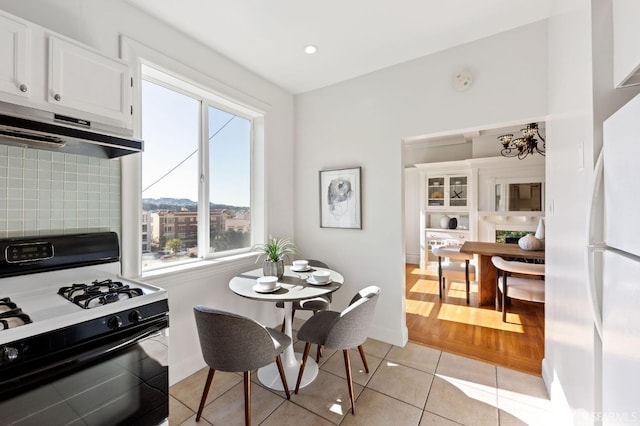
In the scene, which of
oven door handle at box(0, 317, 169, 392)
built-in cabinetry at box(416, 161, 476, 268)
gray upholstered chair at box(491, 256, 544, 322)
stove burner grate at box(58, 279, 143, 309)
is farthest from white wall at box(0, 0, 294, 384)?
built-in cabinetry at box(416, 161, 476, 268)

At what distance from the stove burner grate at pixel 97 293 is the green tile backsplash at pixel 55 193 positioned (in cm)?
36

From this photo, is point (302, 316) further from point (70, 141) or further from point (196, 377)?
point (70, 141)

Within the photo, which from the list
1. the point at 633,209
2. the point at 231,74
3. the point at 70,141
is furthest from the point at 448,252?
the point at 70,141

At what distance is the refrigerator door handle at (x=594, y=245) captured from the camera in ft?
3.34

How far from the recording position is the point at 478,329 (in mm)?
2896

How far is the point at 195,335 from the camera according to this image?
220 centimetres

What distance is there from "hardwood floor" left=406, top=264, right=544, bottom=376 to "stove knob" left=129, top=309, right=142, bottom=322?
94.3 inches

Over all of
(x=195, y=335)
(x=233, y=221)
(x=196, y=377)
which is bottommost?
(x=196, y=377)

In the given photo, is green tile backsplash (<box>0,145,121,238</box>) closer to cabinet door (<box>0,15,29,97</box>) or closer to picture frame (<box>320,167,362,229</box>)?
cabinet door (<box>0,15,29,97</box>)

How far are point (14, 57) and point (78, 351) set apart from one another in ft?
4.20

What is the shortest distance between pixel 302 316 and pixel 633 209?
2.97 meters

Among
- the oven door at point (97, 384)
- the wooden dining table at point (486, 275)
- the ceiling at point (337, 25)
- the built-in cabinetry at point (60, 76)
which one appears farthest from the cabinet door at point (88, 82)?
the wooden dining table at point (486, 275)

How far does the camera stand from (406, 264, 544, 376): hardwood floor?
2.39 meters

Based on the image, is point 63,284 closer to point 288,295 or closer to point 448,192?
point 288,295
